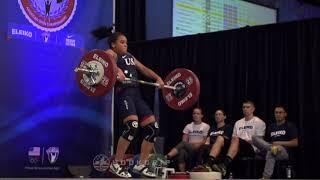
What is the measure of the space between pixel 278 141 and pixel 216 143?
0.65 metres

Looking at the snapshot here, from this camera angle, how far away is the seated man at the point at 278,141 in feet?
19.3

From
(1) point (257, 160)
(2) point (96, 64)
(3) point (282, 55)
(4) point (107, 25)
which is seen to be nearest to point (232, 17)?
(3) point (282, 55)

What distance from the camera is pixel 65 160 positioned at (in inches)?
249

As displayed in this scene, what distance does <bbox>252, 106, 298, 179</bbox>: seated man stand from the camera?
5891 millimetres

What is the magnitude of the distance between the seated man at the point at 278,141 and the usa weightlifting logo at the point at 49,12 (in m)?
2.37

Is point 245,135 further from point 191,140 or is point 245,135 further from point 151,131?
point 151,131

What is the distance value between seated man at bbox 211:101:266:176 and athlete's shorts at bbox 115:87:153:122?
1.25 metres

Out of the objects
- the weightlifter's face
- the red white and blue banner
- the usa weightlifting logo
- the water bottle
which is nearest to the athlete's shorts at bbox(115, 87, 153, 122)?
the weightlifter's face

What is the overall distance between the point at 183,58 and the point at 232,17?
1131 millimetres

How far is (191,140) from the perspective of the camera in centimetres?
696

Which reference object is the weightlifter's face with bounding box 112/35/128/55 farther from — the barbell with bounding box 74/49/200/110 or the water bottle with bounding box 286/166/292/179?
the water bottle with bounding box 286/166/292/179

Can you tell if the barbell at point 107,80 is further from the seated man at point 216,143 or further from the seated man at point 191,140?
the seated man at point 191,140

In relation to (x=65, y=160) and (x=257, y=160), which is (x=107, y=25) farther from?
(x=257, y=160)

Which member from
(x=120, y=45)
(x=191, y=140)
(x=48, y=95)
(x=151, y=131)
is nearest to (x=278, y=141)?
(x=191, y=140)
